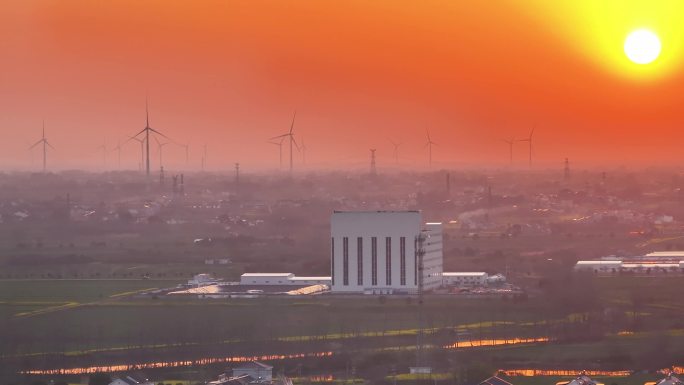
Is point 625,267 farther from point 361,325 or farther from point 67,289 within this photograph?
point 67,289

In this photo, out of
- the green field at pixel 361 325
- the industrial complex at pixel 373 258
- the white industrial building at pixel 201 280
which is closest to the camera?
the green field at pixel 361 325

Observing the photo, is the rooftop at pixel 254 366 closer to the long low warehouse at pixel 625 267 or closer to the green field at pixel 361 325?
the green field at pixel 361 325

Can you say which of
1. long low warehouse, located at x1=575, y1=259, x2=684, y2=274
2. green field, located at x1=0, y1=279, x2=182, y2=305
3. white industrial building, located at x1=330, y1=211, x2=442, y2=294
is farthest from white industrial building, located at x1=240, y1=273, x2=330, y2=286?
long low warehouse, located at x1=575, y1=259, x2=684, y2=274

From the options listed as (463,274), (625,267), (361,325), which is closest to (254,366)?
(361,325)

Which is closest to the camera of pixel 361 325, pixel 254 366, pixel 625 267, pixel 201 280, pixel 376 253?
pixel 254 366

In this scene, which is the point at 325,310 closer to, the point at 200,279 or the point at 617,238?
the point at 200,279

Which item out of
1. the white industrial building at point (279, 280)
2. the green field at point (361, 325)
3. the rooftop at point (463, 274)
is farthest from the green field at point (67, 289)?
the rooftop at point (463, 274)
